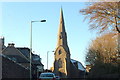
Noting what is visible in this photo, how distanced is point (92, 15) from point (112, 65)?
21033 millimetres

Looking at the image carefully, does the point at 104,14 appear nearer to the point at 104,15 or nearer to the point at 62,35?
the point at 104,15

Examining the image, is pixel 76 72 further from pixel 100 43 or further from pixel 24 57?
pixel 100 43

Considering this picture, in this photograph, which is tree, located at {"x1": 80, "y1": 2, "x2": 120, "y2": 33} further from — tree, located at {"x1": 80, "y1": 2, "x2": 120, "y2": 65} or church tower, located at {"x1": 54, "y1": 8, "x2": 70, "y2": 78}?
church tower, located at {"x1": 54, "y1": 8, "x2": 70, "y2": 78}

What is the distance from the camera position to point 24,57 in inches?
2640

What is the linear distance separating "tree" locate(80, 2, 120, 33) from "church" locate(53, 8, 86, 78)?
83.5 m

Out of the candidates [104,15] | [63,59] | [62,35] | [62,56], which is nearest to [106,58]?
[104,15]

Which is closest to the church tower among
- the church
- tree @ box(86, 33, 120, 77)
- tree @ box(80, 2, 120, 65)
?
the church

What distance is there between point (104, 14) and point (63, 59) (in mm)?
86345

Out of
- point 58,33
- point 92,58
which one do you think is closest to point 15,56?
point 92,58

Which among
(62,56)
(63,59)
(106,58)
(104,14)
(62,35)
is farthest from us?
(62,35)

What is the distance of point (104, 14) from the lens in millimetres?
21906

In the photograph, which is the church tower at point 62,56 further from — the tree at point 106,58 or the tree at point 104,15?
the tree at point 104,15

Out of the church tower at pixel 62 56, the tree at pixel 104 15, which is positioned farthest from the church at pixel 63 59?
the tree at pixel 104 15

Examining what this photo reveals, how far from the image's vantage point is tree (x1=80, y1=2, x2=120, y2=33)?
21297 millimetres
